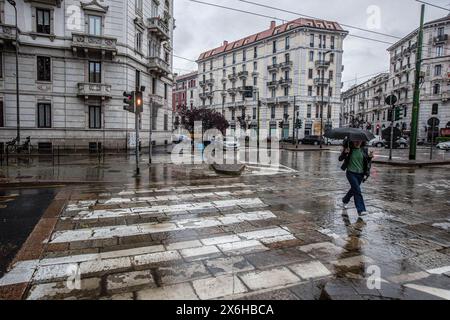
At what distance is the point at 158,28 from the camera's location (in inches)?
1188

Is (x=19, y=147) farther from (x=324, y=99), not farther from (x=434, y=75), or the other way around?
(x=434, y=75)

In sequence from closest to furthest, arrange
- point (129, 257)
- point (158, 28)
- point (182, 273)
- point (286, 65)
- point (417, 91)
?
point (182, 273), point (129, 257), point (417, 91), point (158, 28), point (286, 65)

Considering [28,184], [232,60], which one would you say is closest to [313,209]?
[28,184]

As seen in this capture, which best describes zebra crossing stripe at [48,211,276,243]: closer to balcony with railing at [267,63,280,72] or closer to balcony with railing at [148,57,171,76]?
balcony with railing at [148,57,171,76]

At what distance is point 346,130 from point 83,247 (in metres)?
5.81

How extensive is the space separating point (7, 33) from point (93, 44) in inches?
218

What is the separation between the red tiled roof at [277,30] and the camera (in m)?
57.4

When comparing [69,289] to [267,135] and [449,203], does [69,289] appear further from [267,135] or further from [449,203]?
[267,135]

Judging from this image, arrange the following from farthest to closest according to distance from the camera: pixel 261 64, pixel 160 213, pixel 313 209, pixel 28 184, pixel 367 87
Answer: pixel 367 87 < pixel 261 64 < pixel 28 184 < pixel 313 209 < pixel 160 213

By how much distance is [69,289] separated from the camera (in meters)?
3.59

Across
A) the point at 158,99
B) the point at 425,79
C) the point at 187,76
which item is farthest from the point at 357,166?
the point at 187,76

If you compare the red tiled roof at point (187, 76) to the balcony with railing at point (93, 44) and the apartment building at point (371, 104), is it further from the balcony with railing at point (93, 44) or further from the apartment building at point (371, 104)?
the balcony with railing at point (93, 44)

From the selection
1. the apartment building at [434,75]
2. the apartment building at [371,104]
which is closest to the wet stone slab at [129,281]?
the apartment building at [434,75]

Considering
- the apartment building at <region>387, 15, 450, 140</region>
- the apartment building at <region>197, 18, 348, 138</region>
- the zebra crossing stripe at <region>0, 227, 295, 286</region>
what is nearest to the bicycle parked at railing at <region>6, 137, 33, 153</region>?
the zebra crossing stripe at <region>0, 227, 295, 286</region>
